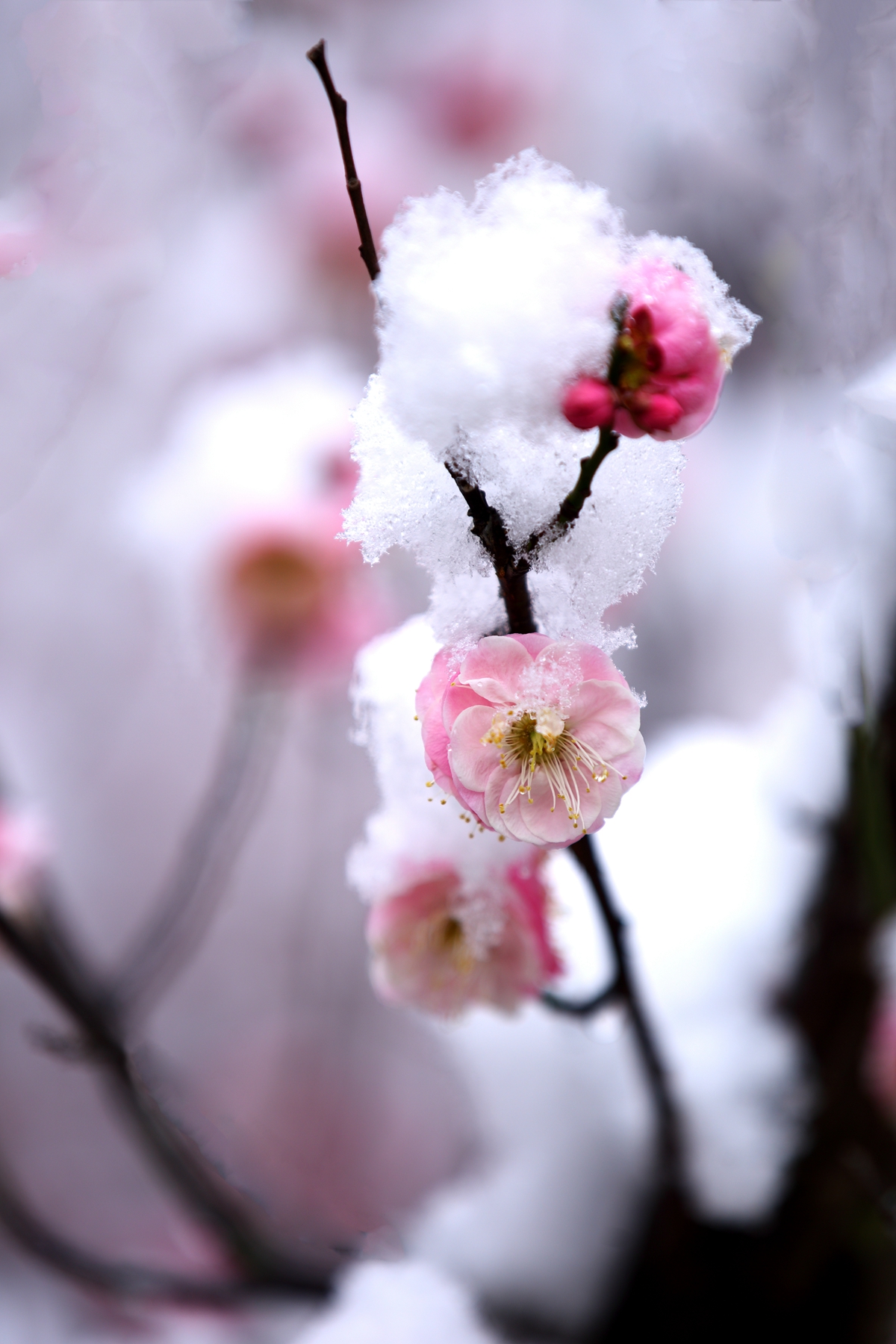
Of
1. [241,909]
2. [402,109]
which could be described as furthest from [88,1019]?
[402,109]

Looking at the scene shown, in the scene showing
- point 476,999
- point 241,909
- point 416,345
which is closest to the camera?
point 416,345

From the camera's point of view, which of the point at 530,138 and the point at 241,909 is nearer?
the point at 530,138

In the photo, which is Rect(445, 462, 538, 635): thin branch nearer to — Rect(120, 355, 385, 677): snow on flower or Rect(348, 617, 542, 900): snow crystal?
Rect(348, 617, 542, 900): snow crystal

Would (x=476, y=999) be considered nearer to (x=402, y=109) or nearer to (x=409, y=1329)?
(x=409, y=1329)

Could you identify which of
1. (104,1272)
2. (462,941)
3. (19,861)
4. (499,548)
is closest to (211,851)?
(19,861)

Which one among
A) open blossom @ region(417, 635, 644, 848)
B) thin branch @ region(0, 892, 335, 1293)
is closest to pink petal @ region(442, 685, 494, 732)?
open blossom @ region(417, 635, 644, 848)

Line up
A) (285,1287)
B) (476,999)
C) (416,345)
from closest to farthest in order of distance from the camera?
1. (416,345)
2. (476,999)
3. (285,1287)

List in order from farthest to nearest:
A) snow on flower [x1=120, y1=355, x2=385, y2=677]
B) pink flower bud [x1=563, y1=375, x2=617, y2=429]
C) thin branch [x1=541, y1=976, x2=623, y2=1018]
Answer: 1. snow on flower [x1=120, y1=355, x2=385, y2=677]
2. thin branch [x1=541, y1=976, x2=623, y2=1018]
3. pink flower bud [x1=563, y1=375, x2=617, y2=429]
